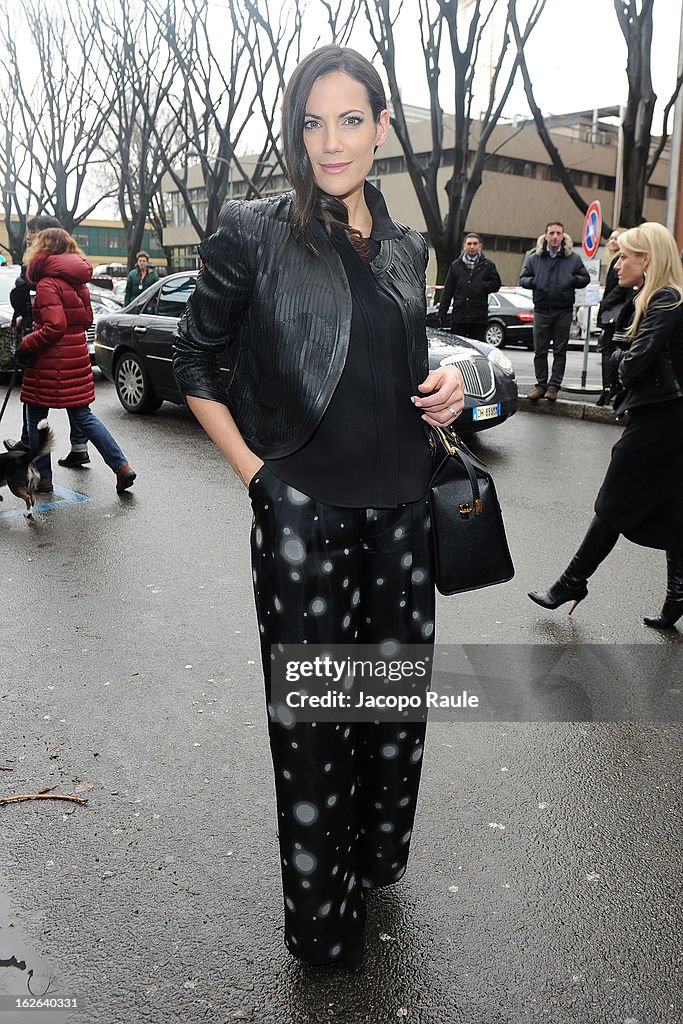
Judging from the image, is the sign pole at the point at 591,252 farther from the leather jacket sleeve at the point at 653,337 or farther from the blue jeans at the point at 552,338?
the leather jacket sleeve at the point at 653,337

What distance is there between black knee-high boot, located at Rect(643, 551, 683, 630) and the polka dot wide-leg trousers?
2.67 m

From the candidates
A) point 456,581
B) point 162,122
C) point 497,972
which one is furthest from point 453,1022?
point 162,122

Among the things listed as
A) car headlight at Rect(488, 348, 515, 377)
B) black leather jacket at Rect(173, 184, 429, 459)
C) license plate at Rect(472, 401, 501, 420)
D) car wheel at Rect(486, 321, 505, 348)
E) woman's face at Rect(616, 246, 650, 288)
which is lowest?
car wheel at Rect(486, 321, 505, 348)

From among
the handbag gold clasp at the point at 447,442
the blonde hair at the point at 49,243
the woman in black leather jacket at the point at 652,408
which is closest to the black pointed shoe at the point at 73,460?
the blonde hair at the point at 49,243

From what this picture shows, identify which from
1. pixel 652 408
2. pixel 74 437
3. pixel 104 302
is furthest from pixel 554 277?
pixel 104 302

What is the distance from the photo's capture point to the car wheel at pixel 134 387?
11.0m

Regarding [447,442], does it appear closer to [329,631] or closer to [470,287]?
[329,631]

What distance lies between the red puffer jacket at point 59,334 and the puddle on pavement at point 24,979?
5.24 m

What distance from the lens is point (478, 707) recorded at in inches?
151

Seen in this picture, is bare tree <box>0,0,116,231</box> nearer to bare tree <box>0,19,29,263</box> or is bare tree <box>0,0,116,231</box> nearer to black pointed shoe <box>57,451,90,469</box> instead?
bare tree <box>0,19,29,263</box>

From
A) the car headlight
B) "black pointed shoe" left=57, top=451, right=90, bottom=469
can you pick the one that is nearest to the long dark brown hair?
"black pointed shoe" left=57, top=451, right=90, bottom=469

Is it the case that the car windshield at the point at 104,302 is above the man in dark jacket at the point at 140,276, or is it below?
below

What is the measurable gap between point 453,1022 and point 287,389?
1520 millimetres

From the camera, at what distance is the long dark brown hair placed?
6.63 ft
